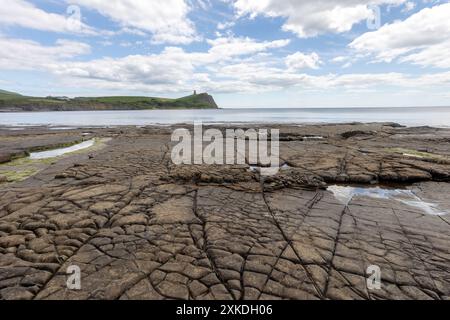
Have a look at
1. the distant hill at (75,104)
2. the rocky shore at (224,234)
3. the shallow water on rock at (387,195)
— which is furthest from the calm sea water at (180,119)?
the distant hill at (75,104)

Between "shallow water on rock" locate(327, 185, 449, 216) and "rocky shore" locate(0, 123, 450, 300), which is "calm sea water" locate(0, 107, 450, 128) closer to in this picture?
"rocky shore" locate(0, 123, 450, 300)

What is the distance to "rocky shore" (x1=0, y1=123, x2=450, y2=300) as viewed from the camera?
4.03m

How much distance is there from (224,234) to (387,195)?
6150 mm

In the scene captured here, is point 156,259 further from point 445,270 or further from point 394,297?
point 445,270

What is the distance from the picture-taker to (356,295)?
3836 mm

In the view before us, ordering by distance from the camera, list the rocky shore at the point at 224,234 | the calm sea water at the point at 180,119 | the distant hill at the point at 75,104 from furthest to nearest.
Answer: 1. the distant hill at the point at 75,104
2. the calm sea water at the point at 180,119
3. the rocky shore at the point at 224,234

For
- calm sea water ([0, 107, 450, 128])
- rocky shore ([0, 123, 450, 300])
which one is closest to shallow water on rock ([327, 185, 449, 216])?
rocky shore ([0, 123, 450, 300])

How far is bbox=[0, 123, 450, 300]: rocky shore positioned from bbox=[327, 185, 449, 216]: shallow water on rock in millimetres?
60

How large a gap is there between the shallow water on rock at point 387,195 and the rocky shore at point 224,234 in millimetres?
60

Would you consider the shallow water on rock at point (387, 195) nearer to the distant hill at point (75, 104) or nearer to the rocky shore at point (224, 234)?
the rocky shore at point (224, 234)

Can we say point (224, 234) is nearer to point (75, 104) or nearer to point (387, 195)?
point (387, 195)

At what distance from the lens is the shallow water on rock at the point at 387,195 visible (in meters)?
7.34
